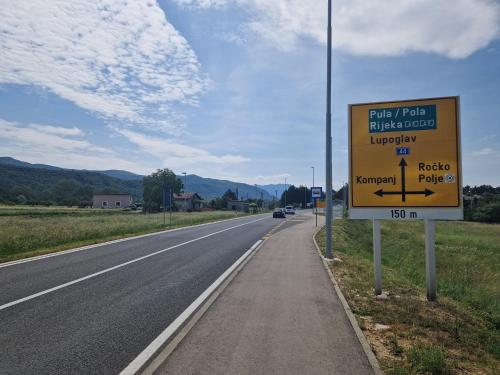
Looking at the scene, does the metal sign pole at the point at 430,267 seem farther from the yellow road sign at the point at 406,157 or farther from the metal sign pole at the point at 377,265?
the metal sign pole at the point at 377,265

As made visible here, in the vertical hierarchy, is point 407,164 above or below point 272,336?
above

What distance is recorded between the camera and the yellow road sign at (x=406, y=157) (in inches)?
326

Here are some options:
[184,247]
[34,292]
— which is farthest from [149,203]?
[34,292]

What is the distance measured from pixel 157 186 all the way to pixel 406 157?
97790 mm

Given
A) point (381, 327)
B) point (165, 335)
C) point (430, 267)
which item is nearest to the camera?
point (165, 335)

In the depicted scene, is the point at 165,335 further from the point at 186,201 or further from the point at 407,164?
the point at 186,201

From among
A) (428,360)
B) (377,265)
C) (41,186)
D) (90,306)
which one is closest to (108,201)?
(41,186)

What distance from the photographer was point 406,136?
8578mm

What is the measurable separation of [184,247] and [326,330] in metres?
12.2

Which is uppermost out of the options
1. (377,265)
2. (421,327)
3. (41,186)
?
(41,186)

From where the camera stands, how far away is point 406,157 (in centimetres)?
855

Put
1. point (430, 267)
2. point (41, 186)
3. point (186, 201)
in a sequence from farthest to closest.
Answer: point (41, 186) < point (186, 201) < point (430, 267)

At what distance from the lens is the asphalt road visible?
4.75 meters

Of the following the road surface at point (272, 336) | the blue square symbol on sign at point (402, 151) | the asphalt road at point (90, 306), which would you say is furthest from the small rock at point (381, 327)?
the blue square symbol on sign at point (402, 151)
